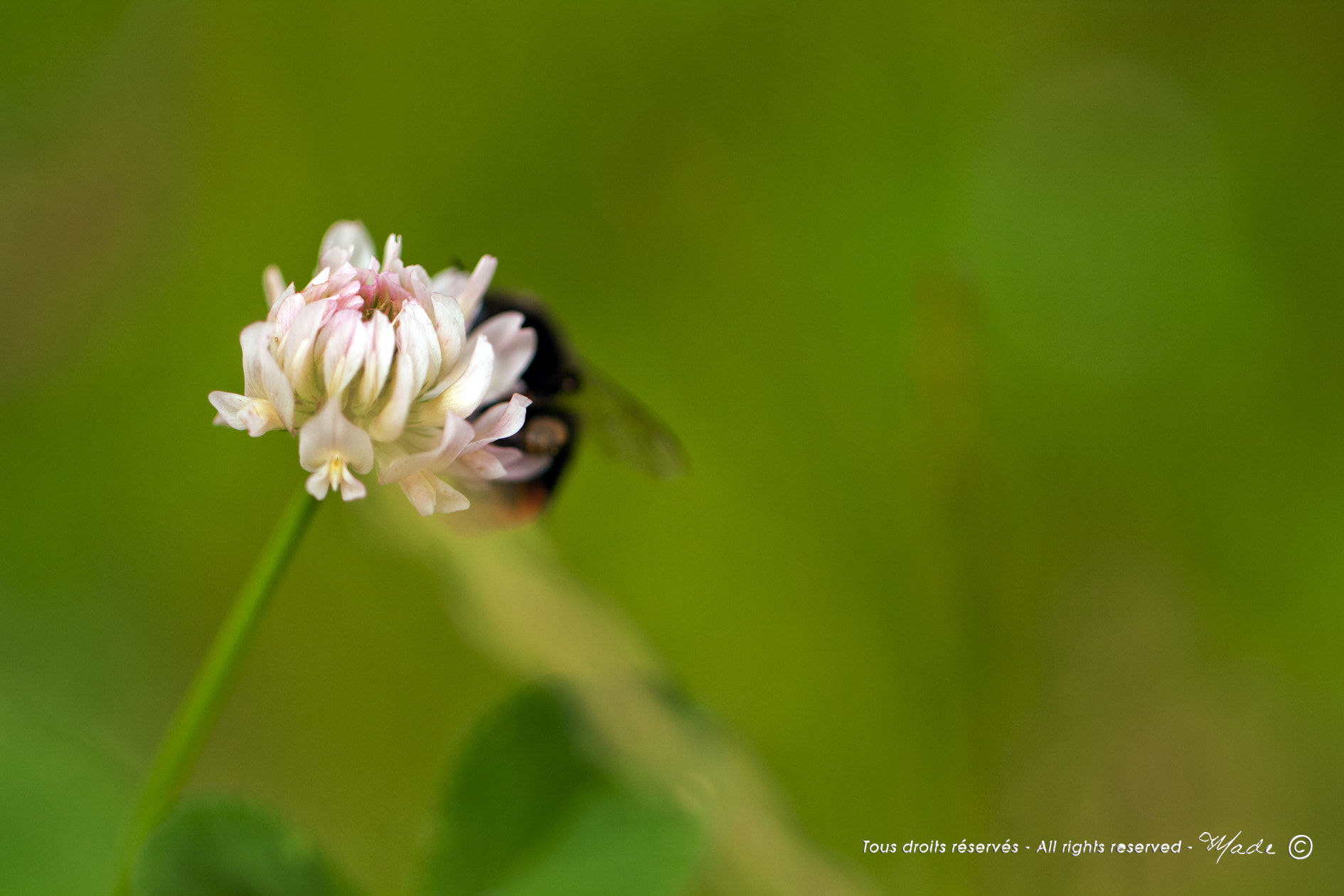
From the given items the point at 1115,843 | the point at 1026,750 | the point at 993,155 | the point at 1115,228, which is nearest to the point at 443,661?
the point at 1026,750

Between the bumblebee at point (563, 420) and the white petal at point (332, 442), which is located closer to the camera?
the white petal at point (332, 442)

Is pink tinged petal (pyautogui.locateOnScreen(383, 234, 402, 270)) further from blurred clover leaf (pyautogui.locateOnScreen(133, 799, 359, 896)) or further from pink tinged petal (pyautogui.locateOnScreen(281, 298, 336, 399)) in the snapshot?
blurred clover leaf (pyautogui.locateOnScreen(133, 799, 359, 896))

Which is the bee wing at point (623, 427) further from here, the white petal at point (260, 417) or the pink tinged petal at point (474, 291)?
the white petal at point (260, 417)

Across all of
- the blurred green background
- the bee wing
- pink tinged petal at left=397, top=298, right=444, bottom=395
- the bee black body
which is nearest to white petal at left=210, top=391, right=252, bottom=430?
pink tinged petal at left=397, top=298, right=444, bottom=395

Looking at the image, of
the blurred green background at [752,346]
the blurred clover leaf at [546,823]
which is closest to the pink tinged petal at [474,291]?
the blurred clover leaf at [546,823]

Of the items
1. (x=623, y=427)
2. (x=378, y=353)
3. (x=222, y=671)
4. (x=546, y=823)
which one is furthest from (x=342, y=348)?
(x=546, y=823)

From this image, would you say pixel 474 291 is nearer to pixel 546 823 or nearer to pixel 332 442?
pixel 332 442
